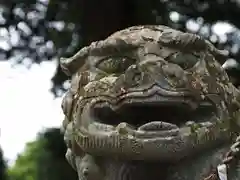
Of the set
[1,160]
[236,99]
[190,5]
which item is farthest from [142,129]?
[1,160]

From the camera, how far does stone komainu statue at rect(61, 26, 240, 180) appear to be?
2.75 metres

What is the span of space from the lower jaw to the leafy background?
3.11 m

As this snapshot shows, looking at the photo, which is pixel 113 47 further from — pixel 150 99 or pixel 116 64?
pixel 150 99

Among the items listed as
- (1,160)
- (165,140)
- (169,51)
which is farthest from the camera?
(1,160)

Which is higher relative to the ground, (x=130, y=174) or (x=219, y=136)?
(x=219, y=136)

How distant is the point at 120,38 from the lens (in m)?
2.96

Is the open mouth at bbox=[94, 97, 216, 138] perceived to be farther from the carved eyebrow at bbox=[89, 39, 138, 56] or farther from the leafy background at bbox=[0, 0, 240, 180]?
the leafy background at bbox=[0, 0, 240, 180]

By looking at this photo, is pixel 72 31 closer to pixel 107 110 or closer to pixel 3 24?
pixel 3 24

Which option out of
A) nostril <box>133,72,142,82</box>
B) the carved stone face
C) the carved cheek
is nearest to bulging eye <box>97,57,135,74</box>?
the carved stone face

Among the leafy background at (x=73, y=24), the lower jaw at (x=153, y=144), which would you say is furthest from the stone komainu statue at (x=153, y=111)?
the leafy background at (x=73, y=24)

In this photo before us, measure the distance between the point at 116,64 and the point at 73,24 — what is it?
3.80 meters

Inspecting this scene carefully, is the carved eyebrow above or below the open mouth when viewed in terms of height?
above

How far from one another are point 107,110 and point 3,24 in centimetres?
428

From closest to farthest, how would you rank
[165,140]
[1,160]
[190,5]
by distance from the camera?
1. [165,140]
2. [190,5]
3. [1,160]
